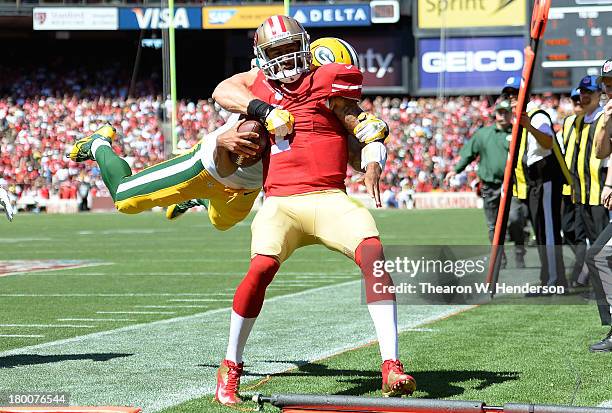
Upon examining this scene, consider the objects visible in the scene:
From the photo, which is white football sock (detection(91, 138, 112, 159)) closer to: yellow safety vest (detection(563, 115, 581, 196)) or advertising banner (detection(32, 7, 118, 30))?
yellow safety vest (detection(563, 115, 581, 196))

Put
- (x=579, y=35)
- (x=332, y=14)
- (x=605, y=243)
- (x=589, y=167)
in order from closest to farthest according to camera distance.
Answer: (x=605, y=243) → (x=589, y=167) → (x=579, y=35) → (x=332, y=14)

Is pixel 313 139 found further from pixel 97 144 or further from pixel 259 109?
pixel 97 144

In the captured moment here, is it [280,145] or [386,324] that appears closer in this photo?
[386,324]

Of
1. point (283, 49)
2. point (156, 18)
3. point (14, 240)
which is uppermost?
point (156, 18)

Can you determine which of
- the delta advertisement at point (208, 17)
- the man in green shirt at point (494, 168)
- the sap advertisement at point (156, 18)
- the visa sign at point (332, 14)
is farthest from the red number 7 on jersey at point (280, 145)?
the sap advertisement at point (156, 18)

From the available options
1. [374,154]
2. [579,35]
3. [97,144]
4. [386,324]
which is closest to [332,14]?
[579,35]

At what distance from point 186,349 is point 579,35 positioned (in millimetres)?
26059

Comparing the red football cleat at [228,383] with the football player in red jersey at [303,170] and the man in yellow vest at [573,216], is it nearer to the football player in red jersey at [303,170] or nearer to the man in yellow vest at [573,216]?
the football player in red jersey at [303,170]

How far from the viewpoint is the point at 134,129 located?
36938 mm

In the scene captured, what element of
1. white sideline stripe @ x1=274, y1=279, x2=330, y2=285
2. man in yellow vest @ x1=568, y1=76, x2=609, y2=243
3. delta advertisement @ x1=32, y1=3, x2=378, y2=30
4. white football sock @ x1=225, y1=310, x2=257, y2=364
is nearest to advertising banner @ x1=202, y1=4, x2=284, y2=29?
delta advertisement @ x1=32, y1=3, x2=378, y2=30

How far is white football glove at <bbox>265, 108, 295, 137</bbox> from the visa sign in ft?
107

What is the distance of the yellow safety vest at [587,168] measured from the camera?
8.20 m

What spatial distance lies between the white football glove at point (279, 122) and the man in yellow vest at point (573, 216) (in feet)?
14.3

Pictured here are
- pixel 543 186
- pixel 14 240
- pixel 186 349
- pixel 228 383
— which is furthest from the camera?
pixel 14 240
